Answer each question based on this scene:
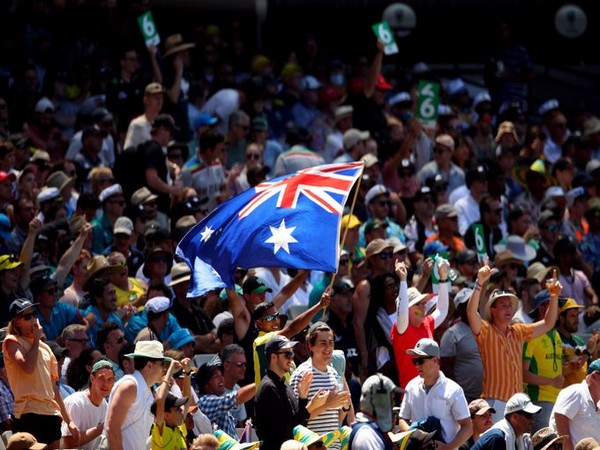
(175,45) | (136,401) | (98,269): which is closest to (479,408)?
(136,401)

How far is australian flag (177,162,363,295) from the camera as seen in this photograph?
13516 millimetres

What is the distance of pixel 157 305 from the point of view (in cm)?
1417

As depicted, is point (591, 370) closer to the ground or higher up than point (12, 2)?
closer to the ground

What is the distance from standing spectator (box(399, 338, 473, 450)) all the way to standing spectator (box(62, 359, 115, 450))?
2.18 meters

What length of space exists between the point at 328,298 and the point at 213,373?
3.37 feet

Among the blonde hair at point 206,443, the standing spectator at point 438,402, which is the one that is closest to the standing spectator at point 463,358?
the standing spectator at point 438,402

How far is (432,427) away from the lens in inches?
505

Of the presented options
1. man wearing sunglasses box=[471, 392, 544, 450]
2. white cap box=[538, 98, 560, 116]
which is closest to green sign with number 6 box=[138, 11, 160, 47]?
white cap box=[538, 98, 560, 116]

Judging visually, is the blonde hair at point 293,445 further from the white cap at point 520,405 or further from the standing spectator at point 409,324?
the standing spectator at point 409,324

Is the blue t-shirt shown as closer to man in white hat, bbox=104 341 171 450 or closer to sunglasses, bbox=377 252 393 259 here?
man in white hat, bbox=104 341 171 450

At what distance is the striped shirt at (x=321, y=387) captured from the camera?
12594 millimetres

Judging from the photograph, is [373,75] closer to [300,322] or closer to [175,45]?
[175,45]

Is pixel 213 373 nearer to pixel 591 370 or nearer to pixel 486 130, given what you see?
pixel 591 370

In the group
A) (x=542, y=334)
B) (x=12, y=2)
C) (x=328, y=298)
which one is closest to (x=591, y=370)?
(x=542, y=334)
